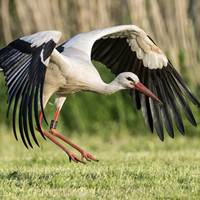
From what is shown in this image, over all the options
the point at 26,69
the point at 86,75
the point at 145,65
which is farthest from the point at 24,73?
the point at 145,65

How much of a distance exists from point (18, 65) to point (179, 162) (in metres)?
2.49

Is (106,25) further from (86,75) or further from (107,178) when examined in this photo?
(107,178)

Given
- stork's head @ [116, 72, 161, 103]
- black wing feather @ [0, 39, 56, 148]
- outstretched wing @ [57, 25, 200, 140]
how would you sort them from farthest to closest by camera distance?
outstretched wing @ [57, 25, 200, 140] → stork's head @ [116, 72, 161, 103] → black wing feather @ [0, 39, 56, 148]

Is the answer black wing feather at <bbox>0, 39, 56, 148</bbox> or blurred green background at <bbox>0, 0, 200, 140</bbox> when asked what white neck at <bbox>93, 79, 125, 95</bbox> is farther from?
blurred green background at <bbox>0, 0, 200, 140</bbox>

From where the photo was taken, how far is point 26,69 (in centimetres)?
652

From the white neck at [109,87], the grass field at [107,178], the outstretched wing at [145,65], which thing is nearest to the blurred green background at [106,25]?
the grass field at [107,178]

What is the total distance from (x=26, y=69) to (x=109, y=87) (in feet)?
4.34

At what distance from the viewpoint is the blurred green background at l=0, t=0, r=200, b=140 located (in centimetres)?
1223

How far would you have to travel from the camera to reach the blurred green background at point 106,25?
40.1 feet

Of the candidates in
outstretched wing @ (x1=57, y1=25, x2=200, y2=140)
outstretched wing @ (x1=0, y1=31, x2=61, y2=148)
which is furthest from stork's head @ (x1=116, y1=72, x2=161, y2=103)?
outstretched wing @ (x1=0, y1=31, x2=61, y2=148)

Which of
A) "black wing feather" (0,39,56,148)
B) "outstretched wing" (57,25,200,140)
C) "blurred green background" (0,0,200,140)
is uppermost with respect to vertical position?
"black wing feather" (0,39,56,148)

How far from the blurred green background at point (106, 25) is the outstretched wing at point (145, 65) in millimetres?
3304

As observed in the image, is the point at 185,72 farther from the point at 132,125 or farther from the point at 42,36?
the point at 42,36

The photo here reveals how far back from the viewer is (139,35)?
8414 millimetres
